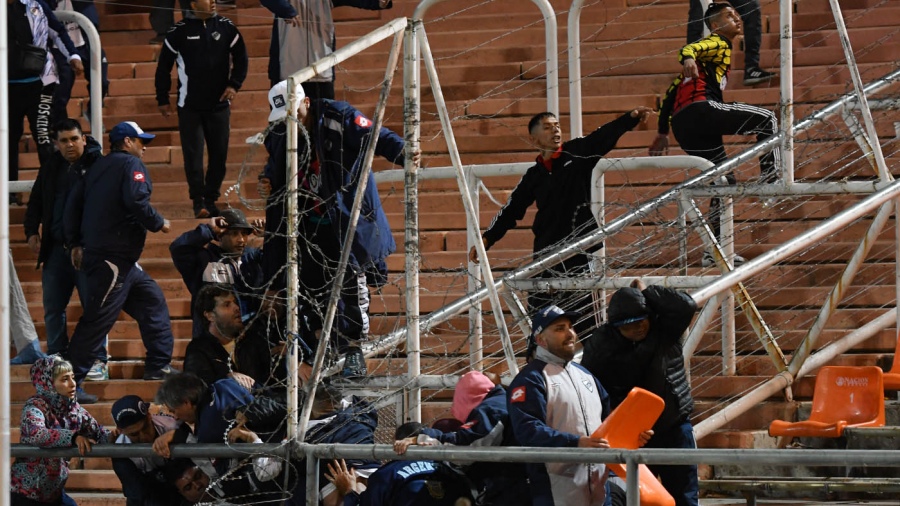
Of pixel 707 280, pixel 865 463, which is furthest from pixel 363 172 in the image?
pixel 865 463

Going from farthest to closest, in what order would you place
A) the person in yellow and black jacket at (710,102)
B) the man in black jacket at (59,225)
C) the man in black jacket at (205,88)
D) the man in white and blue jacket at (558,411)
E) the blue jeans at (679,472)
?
the man in black jacket at (205,88) < the man in black jacket at (59,225) < the person in yellow and black jacket at (710,102) < the blue jeans at (679,472) < the man in white and blue jacket at (558,411)

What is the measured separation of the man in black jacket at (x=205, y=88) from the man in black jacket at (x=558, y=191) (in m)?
3.07

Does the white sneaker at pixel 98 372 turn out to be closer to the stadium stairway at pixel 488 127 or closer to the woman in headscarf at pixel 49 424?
the stadium stairway at pixel 488 127

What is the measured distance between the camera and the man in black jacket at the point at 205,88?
12125 mm

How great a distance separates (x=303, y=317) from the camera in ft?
27.3

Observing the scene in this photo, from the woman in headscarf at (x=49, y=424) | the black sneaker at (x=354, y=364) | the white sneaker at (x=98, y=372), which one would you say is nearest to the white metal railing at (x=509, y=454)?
the woman in headscarf at (x=49, y=424)

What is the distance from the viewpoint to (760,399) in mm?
9188

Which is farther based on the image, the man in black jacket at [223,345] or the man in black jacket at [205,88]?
the man in black jacket at [205,88]

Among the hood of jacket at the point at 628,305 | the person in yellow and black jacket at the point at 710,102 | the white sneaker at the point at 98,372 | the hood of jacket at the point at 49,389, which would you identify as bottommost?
the white sneaker at the point at 98,372

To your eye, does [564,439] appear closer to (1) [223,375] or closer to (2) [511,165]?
(1) [223,375]

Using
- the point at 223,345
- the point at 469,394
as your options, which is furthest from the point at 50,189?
the point at 469,394

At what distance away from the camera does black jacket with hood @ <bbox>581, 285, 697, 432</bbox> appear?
24.5ft

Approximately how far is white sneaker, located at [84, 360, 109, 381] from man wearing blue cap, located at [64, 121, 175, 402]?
213 millimetres

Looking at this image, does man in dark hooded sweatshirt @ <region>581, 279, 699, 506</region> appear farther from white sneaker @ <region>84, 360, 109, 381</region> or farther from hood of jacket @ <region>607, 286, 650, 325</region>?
white sneaker @ <region>84, 360, 109, 381</region>
